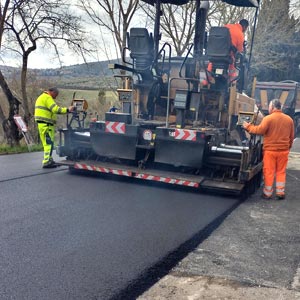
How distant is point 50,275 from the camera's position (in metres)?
3.33

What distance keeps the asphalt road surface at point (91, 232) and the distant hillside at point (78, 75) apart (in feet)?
24.7

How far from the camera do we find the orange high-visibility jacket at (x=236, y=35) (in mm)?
7027

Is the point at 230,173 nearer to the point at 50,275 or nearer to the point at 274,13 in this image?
the point at 50,275

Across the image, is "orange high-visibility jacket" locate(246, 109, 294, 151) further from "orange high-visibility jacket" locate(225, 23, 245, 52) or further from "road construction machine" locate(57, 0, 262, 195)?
"orange high-visibility jacket" locate(225, 23, 245, 52)

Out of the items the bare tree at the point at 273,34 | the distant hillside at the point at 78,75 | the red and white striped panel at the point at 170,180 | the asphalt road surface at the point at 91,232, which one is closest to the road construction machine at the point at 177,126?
the red and white striped panel at the point at 170,180

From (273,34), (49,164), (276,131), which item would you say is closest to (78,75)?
(273,34)

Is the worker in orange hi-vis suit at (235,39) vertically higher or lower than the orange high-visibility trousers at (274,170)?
higher

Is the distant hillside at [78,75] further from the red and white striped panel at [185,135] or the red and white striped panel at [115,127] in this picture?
the red and white striped panel at [185,135]

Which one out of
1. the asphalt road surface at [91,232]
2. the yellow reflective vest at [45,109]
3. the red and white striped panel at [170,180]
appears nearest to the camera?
the asphalt road surface at [91,232]

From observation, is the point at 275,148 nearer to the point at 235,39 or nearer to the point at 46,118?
the point at 235,39

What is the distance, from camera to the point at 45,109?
803 centimetres

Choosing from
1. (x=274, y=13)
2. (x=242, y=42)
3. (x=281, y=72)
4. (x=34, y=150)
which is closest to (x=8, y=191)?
(x=242, y=42)

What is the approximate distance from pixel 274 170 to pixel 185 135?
59.1 inches

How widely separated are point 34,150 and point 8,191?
6.20m
